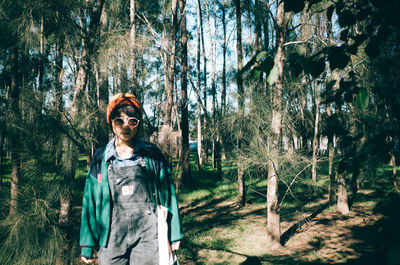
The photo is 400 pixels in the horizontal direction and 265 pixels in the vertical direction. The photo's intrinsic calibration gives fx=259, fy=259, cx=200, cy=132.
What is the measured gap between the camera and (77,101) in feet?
10.1

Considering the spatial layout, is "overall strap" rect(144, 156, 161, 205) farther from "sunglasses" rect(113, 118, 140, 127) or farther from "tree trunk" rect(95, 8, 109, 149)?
"tree trunk" rect(95, 8, 109, 149)

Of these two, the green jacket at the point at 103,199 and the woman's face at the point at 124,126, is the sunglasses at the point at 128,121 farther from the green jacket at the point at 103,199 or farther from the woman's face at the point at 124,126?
the green jacket at the point at 103,199

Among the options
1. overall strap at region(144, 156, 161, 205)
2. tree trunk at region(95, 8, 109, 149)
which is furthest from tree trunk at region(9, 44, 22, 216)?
overall strap at region(144, 156, 161, 205)

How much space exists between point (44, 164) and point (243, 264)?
9.21 feet

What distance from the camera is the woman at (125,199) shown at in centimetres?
168

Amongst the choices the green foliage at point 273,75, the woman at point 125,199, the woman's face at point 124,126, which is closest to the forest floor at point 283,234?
the woman at point 125,199

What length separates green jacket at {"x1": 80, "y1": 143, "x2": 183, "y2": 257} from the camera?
169 cm

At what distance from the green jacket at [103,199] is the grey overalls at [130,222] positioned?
0.04 m

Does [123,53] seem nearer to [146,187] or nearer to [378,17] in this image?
[146,187]

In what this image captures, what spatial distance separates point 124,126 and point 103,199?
506 millimetres

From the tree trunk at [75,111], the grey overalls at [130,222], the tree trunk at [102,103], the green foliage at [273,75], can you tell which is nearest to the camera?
the green foliage at [273,75]

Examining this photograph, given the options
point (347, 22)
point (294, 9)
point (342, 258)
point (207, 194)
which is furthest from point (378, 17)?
point (207, 194)

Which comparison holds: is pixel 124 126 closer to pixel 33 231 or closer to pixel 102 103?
pixel 33 231

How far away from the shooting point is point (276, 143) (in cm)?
406
